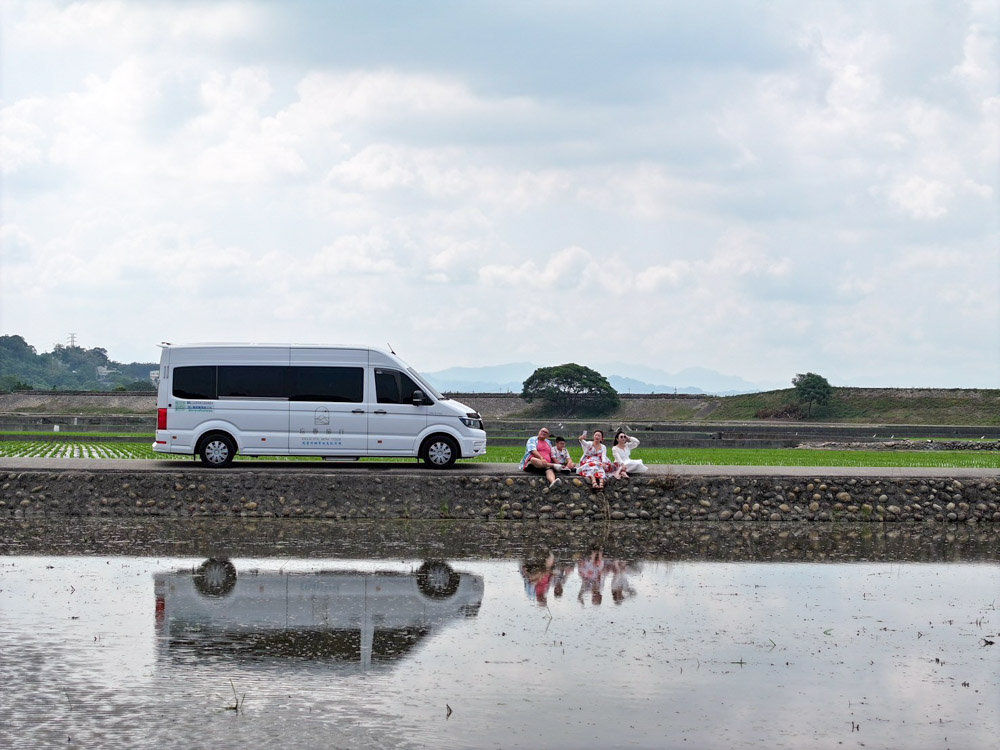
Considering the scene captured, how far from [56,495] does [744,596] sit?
13145 millimetres

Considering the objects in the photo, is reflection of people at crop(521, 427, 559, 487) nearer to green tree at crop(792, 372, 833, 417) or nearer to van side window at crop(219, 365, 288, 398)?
van side window at crop(219, 365, 288, 398)

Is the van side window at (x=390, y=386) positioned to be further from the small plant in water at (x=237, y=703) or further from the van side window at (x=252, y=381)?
the small plant in water at (x=237, y=703)

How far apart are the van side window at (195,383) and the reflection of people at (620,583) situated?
31.8 feet

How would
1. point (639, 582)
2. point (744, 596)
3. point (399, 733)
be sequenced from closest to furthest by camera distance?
point (399, 733) < point (744, 596) < point (639, 582)

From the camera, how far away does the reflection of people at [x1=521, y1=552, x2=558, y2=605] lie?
12.8 meters

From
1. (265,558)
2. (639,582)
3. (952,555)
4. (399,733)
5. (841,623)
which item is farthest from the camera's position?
(952,555)

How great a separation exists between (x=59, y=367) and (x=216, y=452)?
15671 centimetres

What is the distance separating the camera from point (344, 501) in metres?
20.6

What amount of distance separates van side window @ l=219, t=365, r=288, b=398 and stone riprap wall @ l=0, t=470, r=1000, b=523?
1.67m

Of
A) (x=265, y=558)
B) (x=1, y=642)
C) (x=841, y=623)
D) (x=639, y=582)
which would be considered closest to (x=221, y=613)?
(x=1, y=642)

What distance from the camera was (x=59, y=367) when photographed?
550 feet

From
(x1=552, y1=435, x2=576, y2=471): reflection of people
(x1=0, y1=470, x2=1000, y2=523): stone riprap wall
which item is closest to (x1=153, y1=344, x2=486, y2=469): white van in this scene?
(x1=0, y1=470, x2=1000, y2=523): stone riprap wall

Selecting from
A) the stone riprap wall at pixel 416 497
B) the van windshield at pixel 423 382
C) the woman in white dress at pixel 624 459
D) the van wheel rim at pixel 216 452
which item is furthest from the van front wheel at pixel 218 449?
the woman in white dress at pixel 624 459

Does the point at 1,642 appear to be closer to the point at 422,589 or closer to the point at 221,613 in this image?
the point at 221,613
